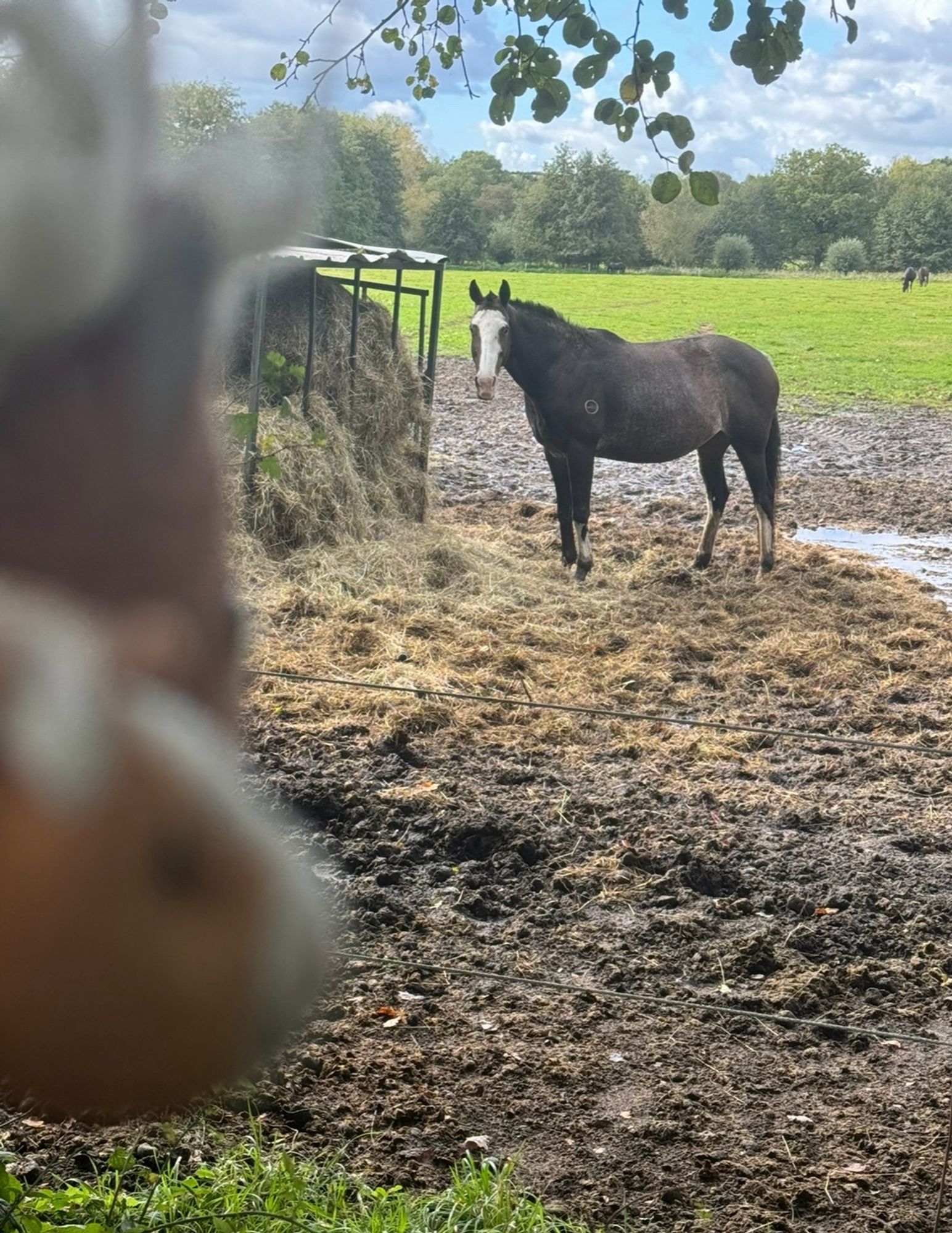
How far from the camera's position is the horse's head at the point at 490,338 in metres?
6.48

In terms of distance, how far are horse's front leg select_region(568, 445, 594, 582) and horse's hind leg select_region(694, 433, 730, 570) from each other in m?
0.65

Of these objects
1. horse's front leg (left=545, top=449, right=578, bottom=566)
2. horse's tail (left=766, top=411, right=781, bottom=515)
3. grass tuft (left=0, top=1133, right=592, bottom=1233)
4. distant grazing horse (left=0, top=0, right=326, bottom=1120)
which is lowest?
grass tuft (left=0, top=1133, right=592, bottom=1233)

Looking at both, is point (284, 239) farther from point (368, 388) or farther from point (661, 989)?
point (368, 388)

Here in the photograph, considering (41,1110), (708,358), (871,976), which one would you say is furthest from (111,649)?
(708,358)

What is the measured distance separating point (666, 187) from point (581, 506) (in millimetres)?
4862

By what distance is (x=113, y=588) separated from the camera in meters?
0.93

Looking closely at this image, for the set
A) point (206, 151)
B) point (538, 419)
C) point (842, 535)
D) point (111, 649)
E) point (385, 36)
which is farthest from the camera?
point (842, 535)

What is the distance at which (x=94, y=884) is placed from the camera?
94 centimetres

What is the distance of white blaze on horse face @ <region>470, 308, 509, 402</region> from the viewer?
6.47 m

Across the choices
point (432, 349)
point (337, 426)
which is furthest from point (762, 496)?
point (337, 426)

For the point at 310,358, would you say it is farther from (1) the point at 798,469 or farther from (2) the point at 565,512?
(1) the point at 798,469

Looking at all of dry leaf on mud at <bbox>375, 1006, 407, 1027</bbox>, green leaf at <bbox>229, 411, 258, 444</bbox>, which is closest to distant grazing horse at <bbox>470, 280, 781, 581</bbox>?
dry leaf on mud at <bbox>375, 1006, 407, 1027</bbox>

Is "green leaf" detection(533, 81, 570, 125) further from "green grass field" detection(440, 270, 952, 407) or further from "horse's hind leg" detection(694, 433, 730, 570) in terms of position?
"green grass field" detection(440, 270, 952, 407)

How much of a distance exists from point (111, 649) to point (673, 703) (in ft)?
12.4
